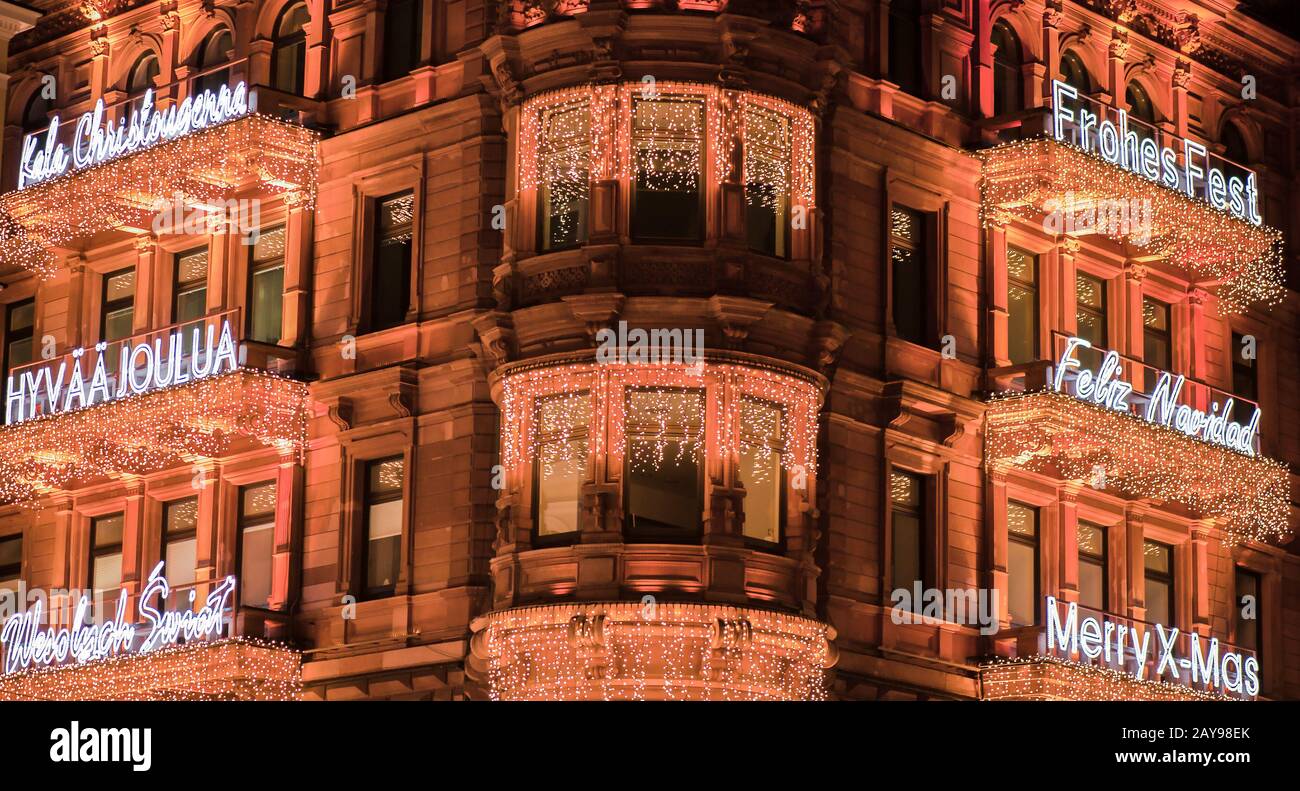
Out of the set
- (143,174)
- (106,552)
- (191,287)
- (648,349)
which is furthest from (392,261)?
(106,552)

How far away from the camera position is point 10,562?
1695 inches

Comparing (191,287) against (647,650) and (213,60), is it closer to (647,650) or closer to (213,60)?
(213,60)

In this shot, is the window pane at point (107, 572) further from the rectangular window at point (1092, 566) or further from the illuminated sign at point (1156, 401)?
the rectangular window at point (1092, 566)

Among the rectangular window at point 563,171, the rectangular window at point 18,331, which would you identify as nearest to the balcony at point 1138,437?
the rectangular window at point 563,171

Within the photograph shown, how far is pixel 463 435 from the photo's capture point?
36.3 m

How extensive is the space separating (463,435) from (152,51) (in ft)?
36.8

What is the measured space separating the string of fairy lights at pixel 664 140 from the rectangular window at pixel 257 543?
702 centimetres

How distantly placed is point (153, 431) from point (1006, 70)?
50.1 feet

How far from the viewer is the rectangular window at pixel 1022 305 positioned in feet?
132

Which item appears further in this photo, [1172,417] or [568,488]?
[1172,417]
